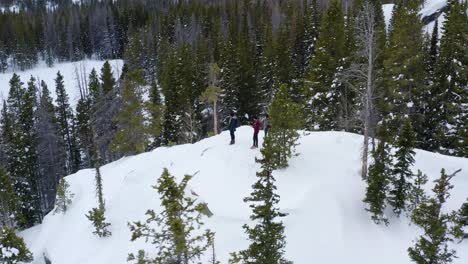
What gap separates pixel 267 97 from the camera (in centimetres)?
4688

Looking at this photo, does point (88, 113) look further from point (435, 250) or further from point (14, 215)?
point (435, 250)

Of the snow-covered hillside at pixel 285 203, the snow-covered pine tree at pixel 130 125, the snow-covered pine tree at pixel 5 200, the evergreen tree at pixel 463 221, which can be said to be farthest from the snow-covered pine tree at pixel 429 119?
the snow-covered pine tree at pixel 5 200

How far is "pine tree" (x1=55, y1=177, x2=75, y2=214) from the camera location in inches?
1147

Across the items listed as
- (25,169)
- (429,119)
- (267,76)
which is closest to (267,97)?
(267,76)

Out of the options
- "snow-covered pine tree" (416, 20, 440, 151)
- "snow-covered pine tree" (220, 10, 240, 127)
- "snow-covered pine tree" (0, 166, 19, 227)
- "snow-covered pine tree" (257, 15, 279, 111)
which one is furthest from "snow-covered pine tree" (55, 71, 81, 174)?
"snow-covered pine tree" (416, 20, 440, 151)

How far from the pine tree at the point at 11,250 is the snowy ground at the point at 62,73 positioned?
66318 millimetres

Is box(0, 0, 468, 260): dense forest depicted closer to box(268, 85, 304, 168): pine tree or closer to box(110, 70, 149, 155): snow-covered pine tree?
box(110, 70, 149, 155): snow-covered pine tree

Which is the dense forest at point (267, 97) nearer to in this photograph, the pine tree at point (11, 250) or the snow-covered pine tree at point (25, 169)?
the snow-covered pine tree at point (25, 169)

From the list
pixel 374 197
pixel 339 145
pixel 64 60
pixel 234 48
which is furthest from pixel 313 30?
pixel 64 60

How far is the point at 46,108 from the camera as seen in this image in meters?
56.2

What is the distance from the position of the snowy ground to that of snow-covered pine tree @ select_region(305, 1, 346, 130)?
6475cm

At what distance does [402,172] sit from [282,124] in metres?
5.85

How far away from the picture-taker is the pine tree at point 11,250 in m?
23.8

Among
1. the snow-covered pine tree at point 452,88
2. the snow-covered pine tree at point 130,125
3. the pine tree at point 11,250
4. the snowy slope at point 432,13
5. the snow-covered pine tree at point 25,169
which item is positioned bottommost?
the snow-covered pine tree at point 25,169
